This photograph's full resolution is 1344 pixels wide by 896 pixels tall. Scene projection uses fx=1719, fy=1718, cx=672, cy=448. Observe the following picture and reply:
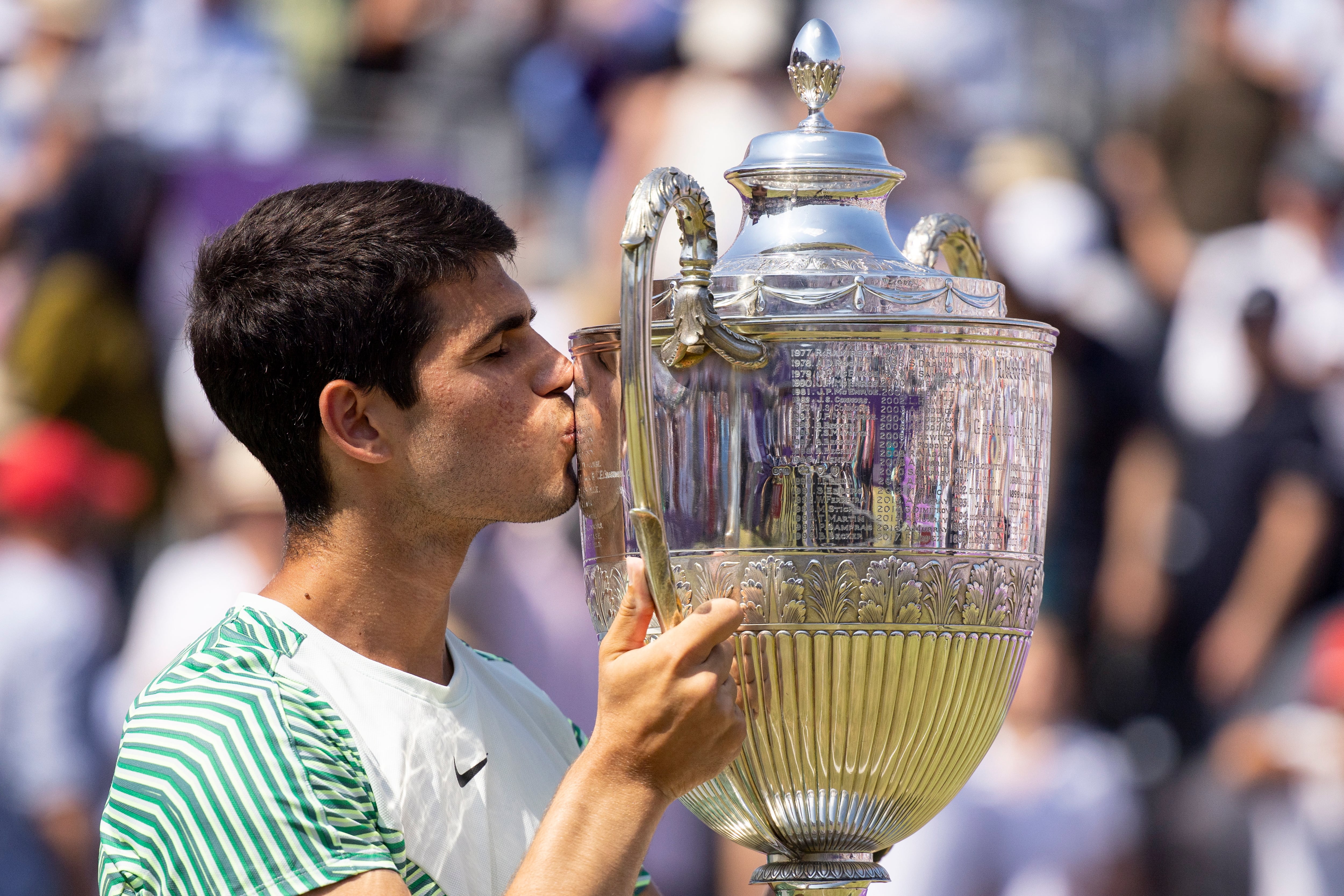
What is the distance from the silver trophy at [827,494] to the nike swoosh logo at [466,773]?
0.77ft

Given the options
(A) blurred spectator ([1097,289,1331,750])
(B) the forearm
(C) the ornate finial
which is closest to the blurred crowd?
(A) blurred spectator ([1097,289,1331,750])

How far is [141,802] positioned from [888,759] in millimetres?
790

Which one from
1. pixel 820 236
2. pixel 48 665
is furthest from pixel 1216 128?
pixel 820 236

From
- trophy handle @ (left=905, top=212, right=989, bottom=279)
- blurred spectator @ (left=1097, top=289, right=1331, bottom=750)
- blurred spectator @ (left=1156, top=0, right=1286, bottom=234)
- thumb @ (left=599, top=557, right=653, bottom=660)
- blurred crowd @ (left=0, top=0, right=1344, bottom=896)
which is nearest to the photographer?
thumb @ (left=599, top=557, right=653, bottom=660)

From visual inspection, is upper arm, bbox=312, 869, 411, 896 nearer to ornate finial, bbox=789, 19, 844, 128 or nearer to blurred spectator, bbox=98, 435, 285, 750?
ornate finial, bbox=789, 19, 844, 128

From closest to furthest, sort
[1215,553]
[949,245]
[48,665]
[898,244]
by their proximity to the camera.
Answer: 1. [949,245]
2. [898,244]
3. [48,665]
4. [1215,553]

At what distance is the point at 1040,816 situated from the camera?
5.22m

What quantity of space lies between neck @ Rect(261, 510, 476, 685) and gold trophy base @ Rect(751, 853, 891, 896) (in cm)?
47

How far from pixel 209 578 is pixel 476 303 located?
3589mm

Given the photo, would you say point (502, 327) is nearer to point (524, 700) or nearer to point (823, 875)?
point (524, 700)

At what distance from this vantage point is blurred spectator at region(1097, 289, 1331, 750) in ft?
18.6

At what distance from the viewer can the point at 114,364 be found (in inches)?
226

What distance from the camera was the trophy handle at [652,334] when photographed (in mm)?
1741

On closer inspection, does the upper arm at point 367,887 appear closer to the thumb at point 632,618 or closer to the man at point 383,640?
the man at point 383,640
